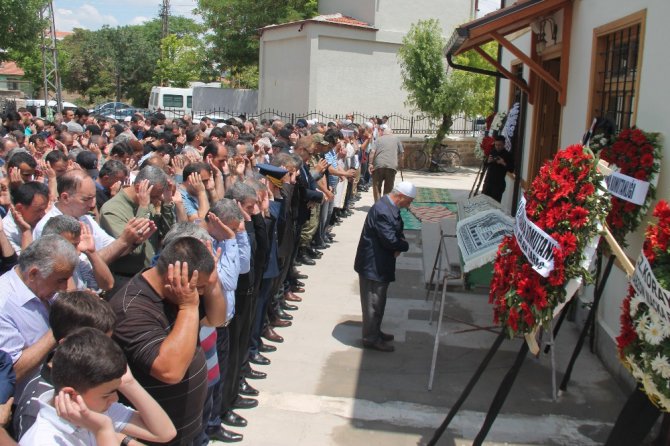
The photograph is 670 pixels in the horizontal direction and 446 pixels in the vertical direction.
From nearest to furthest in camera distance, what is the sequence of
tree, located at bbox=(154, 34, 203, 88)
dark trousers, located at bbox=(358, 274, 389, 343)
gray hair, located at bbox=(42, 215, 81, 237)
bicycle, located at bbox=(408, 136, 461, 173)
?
gray hair, located at bbox=(42, 215, 81, 237), dark trousers, located at bbox=(358, 274, 389, 343), bicycle, located at bbox=(408, 136, 461, 173), tree, located at bbox=(154, 34, 203, 88)

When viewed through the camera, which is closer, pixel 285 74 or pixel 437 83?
pixel 437 83

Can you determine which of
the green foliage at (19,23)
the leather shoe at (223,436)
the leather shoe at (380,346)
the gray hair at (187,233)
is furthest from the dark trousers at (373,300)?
the green foliage at (19,23)

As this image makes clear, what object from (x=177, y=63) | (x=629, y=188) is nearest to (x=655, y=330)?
(x=629, y=188)

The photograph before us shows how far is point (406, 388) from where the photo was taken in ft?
19.4

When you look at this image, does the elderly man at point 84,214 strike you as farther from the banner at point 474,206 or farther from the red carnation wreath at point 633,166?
the banner at point 474,206

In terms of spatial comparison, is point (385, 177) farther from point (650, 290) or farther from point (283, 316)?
point (650, 290)

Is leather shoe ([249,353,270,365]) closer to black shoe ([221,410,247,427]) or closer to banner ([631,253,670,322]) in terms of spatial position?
black shoe ([221,410,247,427])

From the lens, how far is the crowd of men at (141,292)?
261cm

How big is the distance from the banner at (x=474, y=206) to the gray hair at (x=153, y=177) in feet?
12.0

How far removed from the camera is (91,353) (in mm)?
2484

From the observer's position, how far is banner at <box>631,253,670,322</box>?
3641mm

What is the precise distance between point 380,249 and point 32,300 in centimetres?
386

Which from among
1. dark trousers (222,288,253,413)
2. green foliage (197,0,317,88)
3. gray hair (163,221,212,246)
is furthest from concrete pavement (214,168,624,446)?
green foliage (197,0,317,88)

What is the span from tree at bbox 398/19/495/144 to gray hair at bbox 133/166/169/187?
16.4m
